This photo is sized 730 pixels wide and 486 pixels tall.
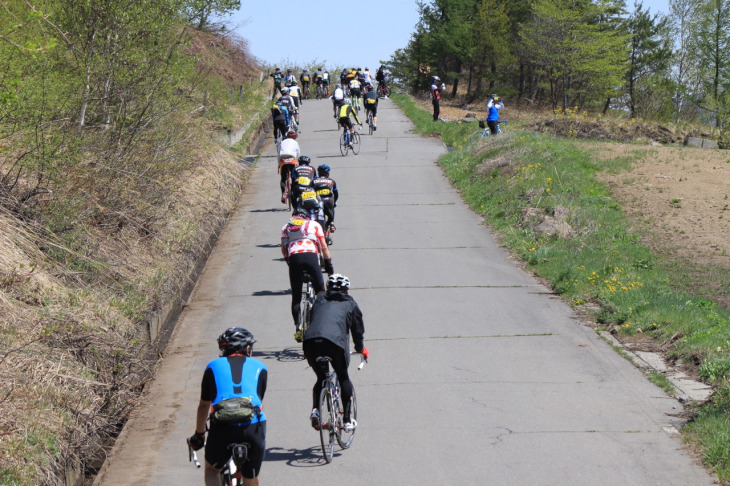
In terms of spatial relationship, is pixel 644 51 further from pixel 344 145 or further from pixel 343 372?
pixel 343 372

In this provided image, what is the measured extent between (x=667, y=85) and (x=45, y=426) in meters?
70.6

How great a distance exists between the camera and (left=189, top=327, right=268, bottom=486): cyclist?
6.29 metres

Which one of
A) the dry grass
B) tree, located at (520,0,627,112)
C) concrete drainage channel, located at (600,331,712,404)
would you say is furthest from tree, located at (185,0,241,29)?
tree, located at (520,0,627,112)

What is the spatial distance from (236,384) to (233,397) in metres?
0.10

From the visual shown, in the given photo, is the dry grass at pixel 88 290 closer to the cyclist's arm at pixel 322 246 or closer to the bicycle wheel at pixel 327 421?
the bicycle wheel at pixel 327 421

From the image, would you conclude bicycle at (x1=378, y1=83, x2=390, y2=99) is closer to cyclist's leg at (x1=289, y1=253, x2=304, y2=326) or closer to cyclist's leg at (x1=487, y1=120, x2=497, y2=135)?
cyclist's leg at (x1=487, y1=120, x2=497, y2=135)

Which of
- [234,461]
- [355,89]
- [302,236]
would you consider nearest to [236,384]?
[234,461]

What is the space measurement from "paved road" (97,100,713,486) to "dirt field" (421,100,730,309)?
318 centimetres

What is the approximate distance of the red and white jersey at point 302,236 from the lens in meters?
11.1

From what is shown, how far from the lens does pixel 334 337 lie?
26.8 ft

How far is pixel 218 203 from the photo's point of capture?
21078mm

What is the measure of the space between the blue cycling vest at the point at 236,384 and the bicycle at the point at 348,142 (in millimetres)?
22589

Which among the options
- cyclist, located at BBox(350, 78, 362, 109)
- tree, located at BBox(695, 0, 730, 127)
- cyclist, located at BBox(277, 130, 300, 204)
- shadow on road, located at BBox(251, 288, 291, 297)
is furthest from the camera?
tree, located at BBox(695, 0, 730, 127)

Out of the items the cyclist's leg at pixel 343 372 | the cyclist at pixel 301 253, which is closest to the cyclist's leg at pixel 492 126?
the cyclist at pixel 301 253
